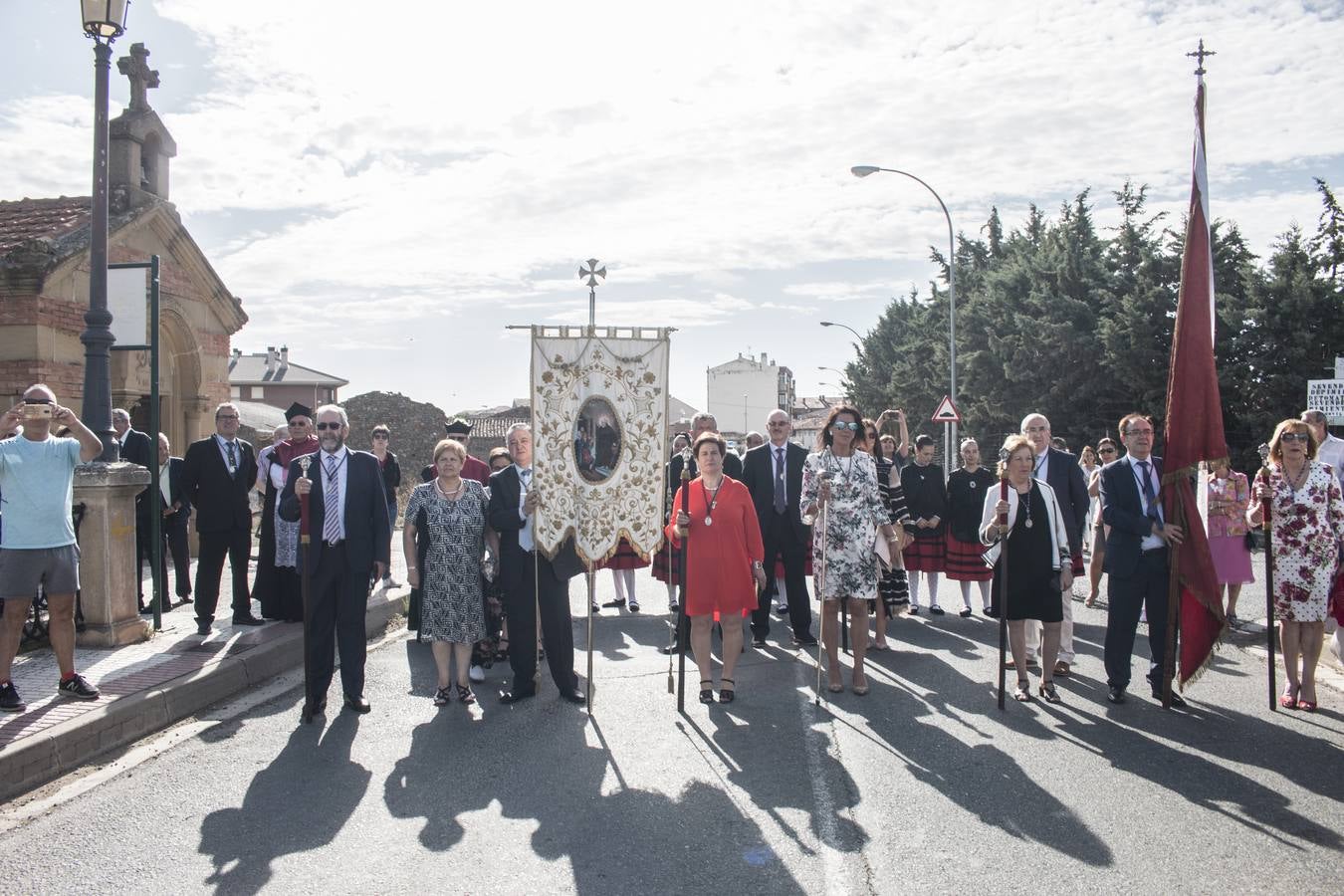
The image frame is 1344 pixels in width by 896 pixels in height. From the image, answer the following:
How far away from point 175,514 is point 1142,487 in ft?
30.5

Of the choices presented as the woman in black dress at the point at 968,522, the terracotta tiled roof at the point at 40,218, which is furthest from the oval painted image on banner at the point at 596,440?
the terracotta tiled roof at the point at 40,218

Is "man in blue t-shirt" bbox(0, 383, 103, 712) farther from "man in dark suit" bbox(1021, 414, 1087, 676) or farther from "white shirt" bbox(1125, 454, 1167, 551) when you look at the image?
"white shirt" bbox(1125, 454, 1167, 551)

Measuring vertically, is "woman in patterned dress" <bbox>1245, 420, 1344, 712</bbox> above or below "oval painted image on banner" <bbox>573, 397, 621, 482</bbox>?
below

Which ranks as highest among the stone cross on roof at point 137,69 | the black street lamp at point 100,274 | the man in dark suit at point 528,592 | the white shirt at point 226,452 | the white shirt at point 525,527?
the stone cross on roof at point 137,69

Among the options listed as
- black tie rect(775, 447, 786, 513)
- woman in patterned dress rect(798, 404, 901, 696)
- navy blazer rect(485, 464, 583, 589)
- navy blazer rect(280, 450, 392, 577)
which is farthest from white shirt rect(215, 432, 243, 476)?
woman in patterned dress rect(798, 404, 901, 696)

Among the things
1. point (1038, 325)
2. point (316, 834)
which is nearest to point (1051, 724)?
point (316, 834)

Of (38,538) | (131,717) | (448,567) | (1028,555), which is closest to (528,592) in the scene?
(448,567)

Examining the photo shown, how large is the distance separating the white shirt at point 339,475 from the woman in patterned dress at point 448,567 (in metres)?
0.45

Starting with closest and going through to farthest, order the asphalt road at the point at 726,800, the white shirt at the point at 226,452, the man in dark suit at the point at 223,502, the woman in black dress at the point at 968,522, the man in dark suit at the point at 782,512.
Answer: the asphalt road at the point at 726,800
the man in dark suit at the point at 223,502
the man in dark suit at the point at 782,512
the white shirt at the point at 226,452
the woman in black dress at the point at 968,522

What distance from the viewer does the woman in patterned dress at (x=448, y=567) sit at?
7078 mm

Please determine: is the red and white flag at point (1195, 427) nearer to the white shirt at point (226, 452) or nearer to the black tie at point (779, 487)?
the black tie at point (779, 487)

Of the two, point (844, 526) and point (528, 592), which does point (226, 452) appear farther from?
A: point (844, 526)

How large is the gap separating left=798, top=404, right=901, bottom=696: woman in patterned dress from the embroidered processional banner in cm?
120

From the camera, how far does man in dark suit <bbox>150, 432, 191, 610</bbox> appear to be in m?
10.3
